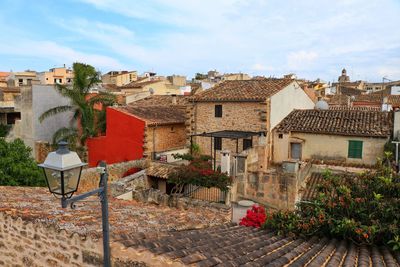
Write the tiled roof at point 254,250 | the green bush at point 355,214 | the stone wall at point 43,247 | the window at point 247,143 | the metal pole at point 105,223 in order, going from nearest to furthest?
the metal pole at point 105,223, the tiled roof at point 254,250, the stone wall at point 43,247, the green bush at point 355,214, the window at point 247,143

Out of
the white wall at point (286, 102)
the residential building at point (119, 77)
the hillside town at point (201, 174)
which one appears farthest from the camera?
the residential building at point (119, 77)

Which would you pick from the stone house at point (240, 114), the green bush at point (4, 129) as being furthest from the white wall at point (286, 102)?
the green bush at point (4, 129)

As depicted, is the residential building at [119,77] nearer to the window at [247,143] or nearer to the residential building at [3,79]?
the residential building at [3,79]

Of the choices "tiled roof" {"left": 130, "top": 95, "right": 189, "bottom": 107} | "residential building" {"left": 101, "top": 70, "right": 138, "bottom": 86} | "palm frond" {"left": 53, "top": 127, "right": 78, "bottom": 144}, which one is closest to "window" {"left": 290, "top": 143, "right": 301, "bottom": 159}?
"tiled roof" {"left": 130, "top": 95, "right": 189, "bottom": 107}

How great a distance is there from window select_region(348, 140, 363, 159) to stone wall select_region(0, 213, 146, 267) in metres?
18.6

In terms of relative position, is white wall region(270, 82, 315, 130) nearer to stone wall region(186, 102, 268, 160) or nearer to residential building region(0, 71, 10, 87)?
stone wall region(186, 102, 268, 160)

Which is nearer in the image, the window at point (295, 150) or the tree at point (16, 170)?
the tree at point (16, 170)

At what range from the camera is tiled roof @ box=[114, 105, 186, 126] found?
22.4 metres

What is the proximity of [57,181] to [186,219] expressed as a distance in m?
4.64

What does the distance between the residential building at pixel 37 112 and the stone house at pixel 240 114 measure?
12.4 m

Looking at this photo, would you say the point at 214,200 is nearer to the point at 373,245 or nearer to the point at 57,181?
the point at 373,245

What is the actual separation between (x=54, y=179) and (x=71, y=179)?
188 mm

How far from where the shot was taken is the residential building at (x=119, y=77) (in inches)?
2527

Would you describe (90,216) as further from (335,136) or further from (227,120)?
(335,136)
